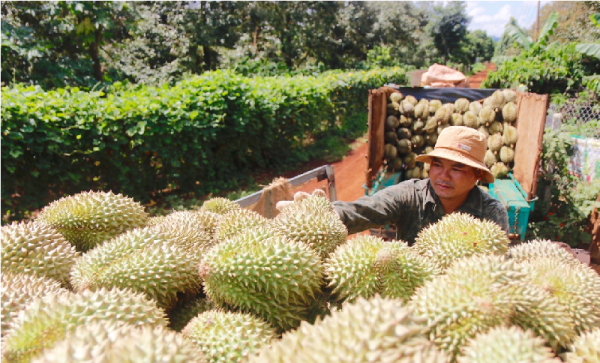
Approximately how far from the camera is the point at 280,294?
5.48 feet

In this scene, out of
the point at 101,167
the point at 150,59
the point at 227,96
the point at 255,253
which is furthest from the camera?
the point at 150,59

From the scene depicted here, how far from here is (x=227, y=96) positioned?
9.28 meters

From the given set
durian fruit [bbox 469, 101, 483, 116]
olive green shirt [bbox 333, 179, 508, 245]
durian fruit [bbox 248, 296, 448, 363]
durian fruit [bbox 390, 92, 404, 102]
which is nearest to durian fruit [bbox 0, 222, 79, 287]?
durian fruit [bbox 248, 296, 448, 363]

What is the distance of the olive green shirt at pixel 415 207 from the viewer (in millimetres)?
3303

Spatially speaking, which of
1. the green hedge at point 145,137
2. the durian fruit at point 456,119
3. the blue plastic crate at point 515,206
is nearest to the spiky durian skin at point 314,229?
the blue plastic crate at point 515,206

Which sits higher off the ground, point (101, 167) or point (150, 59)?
point (150, 59)

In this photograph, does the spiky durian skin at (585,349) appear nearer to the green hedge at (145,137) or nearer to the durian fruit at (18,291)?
the durian fruit at (18,291)

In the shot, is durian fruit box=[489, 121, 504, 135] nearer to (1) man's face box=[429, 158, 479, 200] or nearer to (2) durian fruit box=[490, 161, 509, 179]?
(2) durian fruit box=[490, 161, 509, 179]

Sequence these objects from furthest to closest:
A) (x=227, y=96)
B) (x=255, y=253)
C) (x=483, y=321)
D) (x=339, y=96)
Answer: (x=339, y=96) → (x=227, y=96) → (x=255, y=253) → (x=483, y=321)

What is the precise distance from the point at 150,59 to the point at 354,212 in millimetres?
17086

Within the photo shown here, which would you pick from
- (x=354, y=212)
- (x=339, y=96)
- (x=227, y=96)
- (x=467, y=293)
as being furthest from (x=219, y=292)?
(x=339, y=96)

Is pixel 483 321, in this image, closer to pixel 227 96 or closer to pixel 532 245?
pixel 532 245

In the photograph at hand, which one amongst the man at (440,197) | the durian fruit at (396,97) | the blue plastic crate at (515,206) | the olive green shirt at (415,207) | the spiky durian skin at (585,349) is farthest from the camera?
the durian fruit at (396,97)

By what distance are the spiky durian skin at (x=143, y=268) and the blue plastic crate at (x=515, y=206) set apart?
15.7ft
